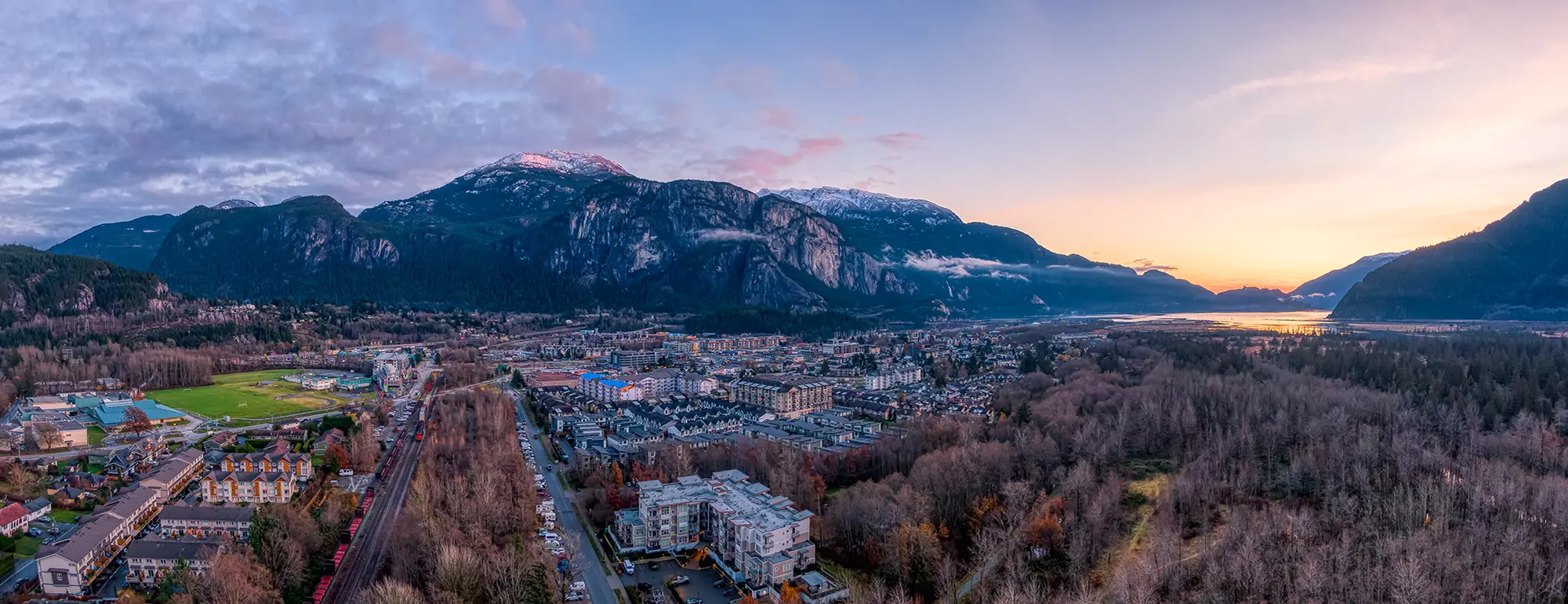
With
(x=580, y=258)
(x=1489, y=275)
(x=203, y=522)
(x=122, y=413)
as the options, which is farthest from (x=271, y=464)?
(x=1489, y=275)

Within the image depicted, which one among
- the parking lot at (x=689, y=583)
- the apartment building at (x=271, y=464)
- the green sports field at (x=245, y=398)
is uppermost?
the green sports field at (x=245, y=398)

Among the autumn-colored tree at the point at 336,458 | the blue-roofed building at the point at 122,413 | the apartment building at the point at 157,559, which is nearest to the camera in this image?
the apartment building at the point at 157,559

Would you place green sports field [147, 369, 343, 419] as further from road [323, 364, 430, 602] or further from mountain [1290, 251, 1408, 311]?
mountain [1290, 251, 1408, 311]

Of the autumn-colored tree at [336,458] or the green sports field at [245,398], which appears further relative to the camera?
the green sports field at [245,398]

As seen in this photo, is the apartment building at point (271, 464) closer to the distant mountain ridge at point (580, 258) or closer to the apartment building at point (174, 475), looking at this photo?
the apartment building at point (174, 475)

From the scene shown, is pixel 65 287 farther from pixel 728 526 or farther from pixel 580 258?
pixel 728 526

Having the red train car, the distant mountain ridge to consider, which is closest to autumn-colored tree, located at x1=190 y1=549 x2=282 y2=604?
Result: the red train car

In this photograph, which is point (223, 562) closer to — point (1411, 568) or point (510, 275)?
point (1411, 568)

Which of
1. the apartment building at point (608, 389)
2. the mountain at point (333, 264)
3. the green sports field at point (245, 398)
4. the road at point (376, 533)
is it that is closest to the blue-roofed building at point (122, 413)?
the green sports field at point (245, 398)
